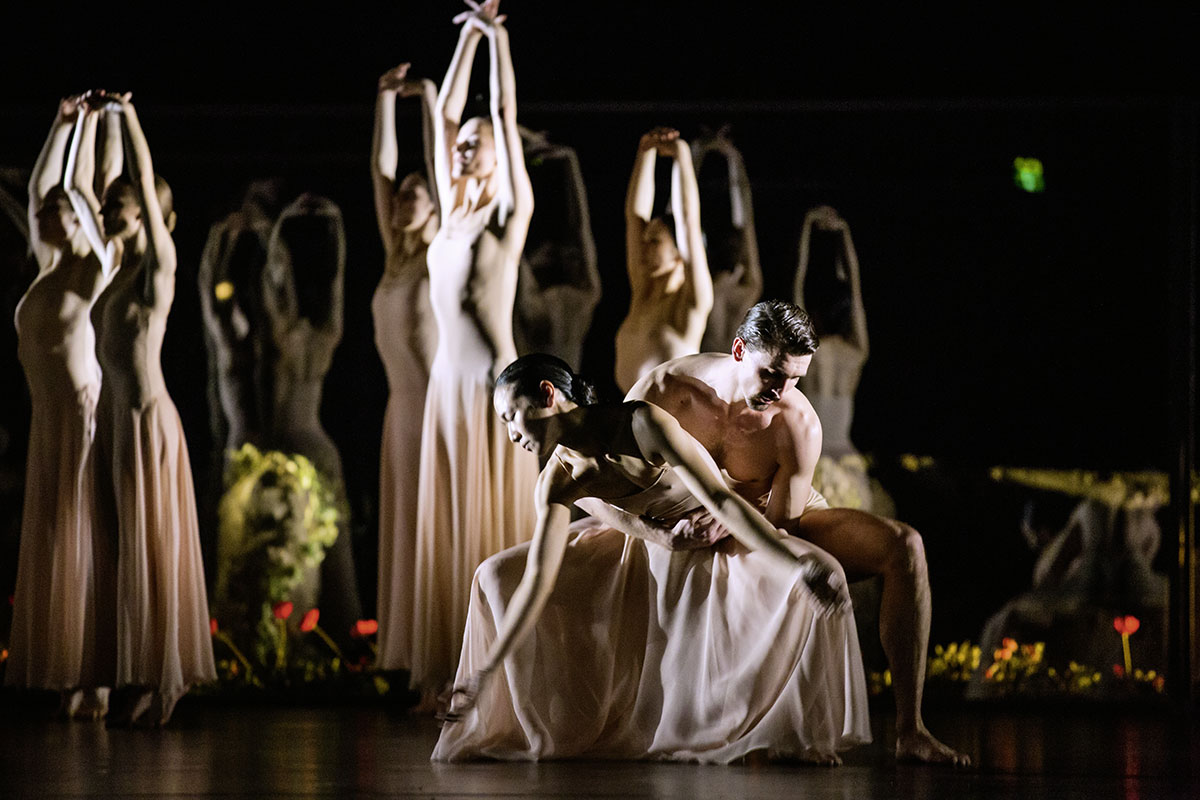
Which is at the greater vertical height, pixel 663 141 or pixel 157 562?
pixel 663 141

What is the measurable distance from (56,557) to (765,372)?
255 centimetres

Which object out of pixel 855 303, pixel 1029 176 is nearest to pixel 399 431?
pixel 855 303

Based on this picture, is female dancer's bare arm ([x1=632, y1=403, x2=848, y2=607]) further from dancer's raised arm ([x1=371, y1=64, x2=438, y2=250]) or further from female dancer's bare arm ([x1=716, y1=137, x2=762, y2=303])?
dancer's raised arm ([x1=371, y1=64, x2=438, y2=250])

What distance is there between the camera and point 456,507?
4520 millimetres

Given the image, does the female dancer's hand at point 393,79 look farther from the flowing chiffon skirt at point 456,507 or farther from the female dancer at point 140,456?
the flowing chiffon skirt at point 456,507

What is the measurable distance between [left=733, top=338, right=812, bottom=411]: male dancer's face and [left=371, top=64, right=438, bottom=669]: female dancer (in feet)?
5.35

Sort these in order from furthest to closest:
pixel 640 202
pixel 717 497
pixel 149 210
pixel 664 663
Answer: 1. pixel 640 202
2. pixel 149 210
3. pixel 664 663
4. pixel 717 497

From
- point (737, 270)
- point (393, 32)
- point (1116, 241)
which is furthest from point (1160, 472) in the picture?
point (393, 32)

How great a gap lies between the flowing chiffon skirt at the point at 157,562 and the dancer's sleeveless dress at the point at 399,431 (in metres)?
0.60

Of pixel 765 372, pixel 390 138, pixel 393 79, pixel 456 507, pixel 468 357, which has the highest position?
pixel 393 79

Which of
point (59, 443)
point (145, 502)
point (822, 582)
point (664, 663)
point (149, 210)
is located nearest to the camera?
point (822, 582)

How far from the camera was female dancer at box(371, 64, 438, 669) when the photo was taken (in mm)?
4625

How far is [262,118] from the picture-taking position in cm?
474

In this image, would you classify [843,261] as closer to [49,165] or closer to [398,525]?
[398,525]
